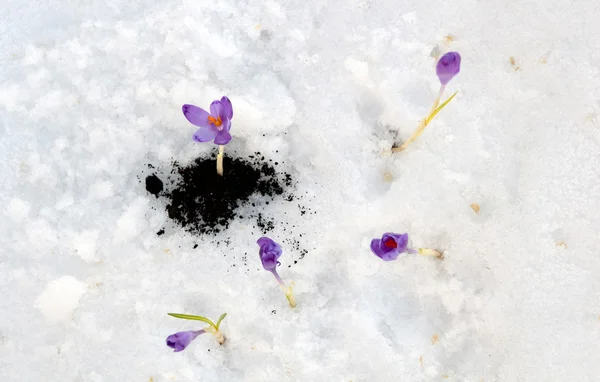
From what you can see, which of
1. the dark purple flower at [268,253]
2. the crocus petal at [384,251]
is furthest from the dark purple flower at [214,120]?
the crocus petal at [384,251]

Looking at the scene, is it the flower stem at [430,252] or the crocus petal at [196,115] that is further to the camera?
the flower stem at [430,252]

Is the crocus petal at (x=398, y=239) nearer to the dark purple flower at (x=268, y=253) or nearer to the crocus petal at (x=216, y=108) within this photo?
the dark purple flower at (x=268, y=253)

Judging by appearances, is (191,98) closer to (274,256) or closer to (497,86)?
(274,256)

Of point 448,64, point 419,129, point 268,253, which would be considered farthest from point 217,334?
point 448,64

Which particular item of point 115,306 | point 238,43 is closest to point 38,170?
point 115,306

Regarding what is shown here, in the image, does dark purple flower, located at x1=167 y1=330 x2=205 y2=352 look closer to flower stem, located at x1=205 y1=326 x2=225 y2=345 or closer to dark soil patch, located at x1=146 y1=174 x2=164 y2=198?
flower stem, located at x1=205 y1=326 x2=225 y2=345

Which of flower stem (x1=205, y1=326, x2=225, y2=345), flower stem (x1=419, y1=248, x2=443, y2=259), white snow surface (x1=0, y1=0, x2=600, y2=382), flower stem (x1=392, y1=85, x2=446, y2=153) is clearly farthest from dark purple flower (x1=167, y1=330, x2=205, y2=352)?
flower stem (x1=392, y1=85, x2=446, y2=153)
